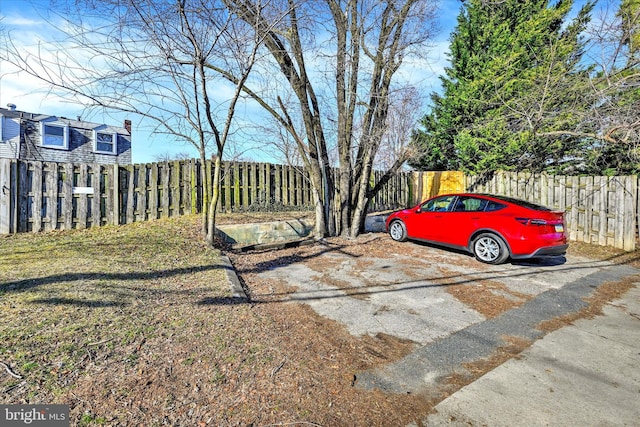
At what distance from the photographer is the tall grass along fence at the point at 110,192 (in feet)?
24.9

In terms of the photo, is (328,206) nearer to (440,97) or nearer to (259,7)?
(259,7)

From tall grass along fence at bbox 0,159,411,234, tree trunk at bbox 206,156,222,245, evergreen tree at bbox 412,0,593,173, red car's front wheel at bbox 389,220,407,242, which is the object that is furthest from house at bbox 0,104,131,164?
evergreen tree at bbox 412,0,593,173

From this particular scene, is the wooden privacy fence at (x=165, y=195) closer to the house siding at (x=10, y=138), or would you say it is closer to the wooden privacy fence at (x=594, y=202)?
the wooden privacy fence at (x=594, y=202)

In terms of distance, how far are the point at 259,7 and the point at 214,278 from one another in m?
4.79

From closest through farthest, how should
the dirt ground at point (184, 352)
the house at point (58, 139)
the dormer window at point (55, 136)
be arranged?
the dirt ground at point (184, 352)
the house at point (58, 139)
the dormer window at point (55, 136)

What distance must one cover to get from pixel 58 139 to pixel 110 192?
49.1ft

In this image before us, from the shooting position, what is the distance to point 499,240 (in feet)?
21.7

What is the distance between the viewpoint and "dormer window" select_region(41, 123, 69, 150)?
18.7 m

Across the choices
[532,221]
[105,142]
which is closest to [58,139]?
[105,142]

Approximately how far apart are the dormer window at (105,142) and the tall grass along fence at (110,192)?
15016 mm

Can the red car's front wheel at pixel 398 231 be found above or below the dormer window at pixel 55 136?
below

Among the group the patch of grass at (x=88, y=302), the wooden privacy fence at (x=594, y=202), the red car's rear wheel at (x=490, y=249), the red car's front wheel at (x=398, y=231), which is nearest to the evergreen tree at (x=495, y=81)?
the wooden privacy fence at (x=594, y=202)

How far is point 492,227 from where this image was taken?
22.0 ft

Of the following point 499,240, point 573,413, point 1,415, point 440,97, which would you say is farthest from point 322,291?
point 440,97
